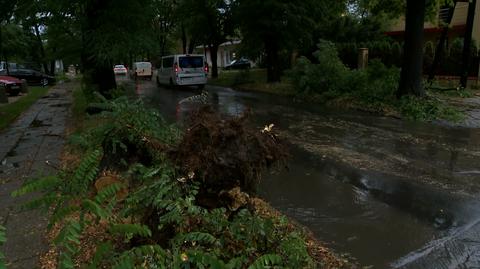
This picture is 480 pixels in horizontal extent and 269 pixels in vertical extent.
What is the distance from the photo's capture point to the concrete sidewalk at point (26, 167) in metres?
4.41

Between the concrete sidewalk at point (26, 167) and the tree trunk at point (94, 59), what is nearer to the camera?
the concrete sidewalk at point (26, 167)

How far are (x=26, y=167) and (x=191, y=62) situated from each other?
18.4 metres

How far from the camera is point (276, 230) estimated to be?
4367 mm

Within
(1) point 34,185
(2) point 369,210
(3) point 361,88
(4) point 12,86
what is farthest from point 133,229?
(4) point 12,86

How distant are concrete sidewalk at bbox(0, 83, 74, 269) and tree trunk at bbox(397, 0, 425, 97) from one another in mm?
10281

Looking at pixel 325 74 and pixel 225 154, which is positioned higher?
pixel 325 74

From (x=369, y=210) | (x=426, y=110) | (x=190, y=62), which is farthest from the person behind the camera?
(x=190, y=62)

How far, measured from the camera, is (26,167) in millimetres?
7691

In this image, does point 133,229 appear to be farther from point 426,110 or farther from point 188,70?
point 188,70

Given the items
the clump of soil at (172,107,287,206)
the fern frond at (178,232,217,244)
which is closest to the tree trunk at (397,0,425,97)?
the clump of soil at (172,107,287,206)

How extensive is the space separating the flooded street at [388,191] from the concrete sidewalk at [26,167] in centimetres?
287

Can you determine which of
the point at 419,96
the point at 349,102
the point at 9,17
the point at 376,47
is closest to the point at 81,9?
the point at 9,17

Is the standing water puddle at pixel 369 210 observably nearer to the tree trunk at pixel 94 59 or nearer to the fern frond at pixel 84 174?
the fern frond at pixel 84 174

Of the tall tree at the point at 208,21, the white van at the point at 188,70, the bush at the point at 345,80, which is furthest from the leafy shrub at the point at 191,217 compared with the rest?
the tall tree at the point at 208,21
